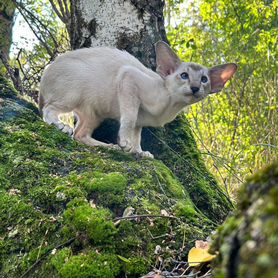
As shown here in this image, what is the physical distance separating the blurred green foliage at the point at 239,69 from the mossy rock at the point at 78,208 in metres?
5.67

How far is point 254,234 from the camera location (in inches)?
39.8

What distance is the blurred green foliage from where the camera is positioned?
995 cm

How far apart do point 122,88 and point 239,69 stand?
7.75m

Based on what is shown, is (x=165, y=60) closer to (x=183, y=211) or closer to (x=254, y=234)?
(x=183, y=211)

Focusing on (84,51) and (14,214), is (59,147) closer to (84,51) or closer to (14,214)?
(14,214)

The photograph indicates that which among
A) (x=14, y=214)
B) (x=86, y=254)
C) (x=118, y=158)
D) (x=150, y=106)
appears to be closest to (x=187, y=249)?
(x=86, y=254)

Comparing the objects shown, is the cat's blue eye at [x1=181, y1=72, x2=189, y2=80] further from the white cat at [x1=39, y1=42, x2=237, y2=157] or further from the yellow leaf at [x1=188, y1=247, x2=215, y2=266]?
the yellow leaf at [x1=188, y1=247, x2=215, y2=266]

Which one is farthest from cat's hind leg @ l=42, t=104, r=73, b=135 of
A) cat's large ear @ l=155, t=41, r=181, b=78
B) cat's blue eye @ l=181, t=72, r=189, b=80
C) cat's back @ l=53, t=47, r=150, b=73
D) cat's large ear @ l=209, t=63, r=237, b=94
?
cat's large ear @ l=209, t=63, r=237, b=94

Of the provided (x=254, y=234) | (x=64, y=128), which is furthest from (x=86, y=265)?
(x=64, y=128)

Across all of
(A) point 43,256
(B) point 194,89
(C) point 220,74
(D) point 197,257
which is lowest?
(A) point 43,256

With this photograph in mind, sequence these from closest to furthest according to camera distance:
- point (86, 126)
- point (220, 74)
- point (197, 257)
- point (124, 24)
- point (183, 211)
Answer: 1. point (197, 257)
2. point (183, 211)
3. point (220, 74)
4. point (86, 126)
5. point (124, 24)

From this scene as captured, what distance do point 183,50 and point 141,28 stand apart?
5.80 m

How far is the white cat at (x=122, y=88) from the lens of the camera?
4.57 meters

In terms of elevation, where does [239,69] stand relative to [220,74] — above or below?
below
